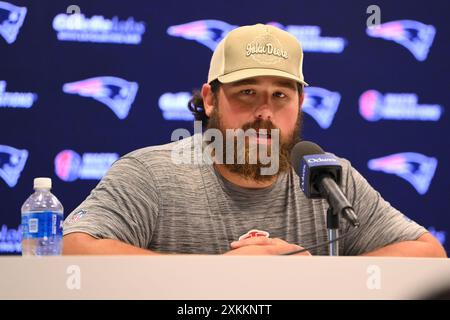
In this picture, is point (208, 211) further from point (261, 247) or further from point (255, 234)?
point (261, 247)

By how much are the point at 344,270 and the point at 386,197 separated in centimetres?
236

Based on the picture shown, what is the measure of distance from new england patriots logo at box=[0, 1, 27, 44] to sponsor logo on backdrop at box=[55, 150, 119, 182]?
1.80 feet

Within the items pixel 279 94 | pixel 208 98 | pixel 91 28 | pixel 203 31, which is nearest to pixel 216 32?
pixel 203 31

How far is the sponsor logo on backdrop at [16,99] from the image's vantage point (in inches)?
122

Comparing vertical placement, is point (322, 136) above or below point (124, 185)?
above

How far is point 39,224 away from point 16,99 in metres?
1.65

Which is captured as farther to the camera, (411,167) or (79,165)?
(411,167)

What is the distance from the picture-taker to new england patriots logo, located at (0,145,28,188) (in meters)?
3.06

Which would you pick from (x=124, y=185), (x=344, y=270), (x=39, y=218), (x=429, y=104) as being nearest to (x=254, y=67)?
(x=124, y=185)

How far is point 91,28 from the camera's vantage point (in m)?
3.14

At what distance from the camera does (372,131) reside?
3236 millimetres

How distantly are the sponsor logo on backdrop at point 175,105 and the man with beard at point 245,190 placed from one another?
0.95 metres

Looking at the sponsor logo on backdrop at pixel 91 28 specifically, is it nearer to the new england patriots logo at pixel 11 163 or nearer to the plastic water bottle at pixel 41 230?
the new england patriots logo at pixel 11 163
